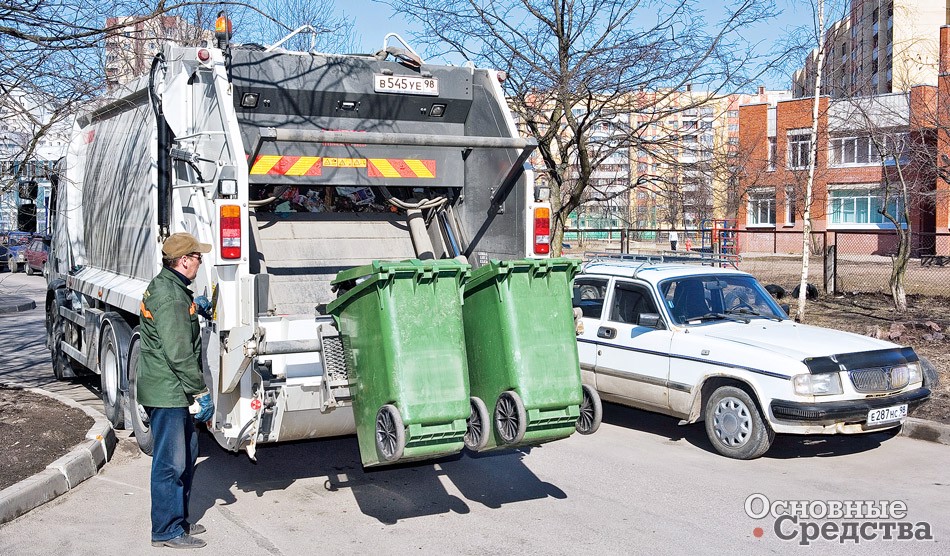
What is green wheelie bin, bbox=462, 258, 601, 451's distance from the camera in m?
5.52

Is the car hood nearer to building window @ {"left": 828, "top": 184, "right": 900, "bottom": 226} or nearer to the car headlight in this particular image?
the car headlight

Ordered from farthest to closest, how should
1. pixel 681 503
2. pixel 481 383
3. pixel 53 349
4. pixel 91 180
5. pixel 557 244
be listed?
pixel 557 244 → pixel 53 349 → pixel 91 180 → pixel 681 503 → pixel 481 383

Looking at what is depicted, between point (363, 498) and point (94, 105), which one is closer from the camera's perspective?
point (363, 498)

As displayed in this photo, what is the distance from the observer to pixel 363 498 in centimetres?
652

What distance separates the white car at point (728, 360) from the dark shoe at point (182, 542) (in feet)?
9.36

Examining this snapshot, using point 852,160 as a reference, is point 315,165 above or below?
below

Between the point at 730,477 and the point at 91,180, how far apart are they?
6.99m

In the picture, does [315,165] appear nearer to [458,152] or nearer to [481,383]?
[458,152]

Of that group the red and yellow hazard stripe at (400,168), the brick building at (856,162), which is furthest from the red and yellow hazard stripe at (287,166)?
the brick building at (856,162)

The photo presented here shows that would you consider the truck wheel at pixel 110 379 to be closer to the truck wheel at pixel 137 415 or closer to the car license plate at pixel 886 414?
the truck wheel at pixel 137 415

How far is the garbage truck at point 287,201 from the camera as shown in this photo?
5941mm

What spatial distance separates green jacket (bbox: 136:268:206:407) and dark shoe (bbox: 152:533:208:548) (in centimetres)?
78

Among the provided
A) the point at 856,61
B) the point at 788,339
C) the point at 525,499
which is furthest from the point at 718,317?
the point at 856,61

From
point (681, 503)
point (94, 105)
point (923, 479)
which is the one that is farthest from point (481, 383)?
point (94, 105)
